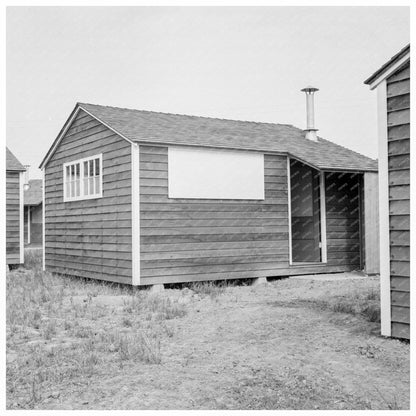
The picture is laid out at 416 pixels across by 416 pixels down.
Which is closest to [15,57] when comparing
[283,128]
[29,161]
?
[283,128]

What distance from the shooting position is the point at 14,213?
64.8 ft

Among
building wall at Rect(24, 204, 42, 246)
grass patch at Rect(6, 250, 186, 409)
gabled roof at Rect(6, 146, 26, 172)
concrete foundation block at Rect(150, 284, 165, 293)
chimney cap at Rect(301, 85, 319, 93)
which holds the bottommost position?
grass patch at Rect(6, 250, 186, 409)

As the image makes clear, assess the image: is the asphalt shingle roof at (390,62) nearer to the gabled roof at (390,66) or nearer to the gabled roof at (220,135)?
the gabled roof at (390,66)

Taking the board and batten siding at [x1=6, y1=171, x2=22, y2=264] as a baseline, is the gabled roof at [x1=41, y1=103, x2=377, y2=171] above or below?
above

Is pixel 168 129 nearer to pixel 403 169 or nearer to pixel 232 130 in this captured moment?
pixel 232 130

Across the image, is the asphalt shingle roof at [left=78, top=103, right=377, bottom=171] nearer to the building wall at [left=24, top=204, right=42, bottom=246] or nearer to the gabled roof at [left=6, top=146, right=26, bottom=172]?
the gabled roof at [left=6, top=146, right=26, bottom=172]

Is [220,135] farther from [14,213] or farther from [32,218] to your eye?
[32,218]

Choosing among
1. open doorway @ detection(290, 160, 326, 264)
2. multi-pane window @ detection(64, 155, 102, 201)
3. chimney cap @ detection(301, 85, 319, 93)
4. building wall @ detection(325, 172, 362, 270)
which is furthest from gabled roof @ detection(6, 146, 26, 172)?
building wall @ detection(325, 172, 362, 270)

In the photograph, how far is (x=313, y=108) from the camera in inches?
707

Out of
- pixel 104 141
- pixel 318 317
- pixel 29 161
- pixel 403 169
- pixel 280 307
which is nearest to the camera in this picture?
pixel 403 169

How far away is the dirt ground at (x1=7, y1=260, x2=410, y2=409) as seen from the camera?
5.52 meters

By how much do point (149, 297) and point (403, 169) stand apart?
19.6 ft

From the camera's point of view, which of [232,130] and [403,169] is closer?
[403,169]

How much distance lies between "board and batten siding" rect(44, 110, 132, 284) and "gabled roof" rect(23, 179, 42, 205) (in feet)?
65.3
